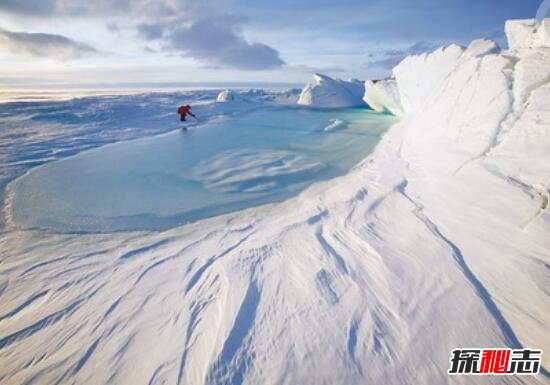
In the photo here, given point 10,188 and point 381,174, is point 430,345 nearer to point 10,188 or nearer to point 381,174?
point 381,174

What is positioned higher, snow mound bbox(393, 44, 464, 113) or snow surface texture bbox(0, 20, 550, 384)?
snow mound bbox(393, 44, 464, 113)

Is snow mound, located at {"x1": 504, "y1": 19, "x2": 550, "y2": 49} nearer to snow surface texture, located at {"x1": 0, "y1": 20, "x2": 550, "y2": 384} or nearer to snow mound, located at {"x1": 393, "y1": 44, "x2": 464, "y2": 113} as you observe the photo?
snow surface texture, located at {"x1": 0, "y1": 20, "x2": 550, "y2": 384}


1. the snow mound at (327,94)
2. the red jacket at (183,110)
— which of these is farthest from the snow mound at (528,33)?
the snow mound at (327,94)

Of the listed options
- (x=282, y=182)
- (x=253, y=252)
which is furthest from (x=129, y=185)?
(x=253, y=252)

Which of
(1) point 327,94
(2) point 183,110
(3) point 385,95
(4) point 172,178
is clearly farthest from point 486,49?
(1) point 327,94

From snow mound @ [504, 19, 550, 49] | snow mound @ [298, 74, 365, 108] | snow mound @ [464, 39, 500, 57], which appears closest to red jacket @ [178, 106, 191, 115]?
snow mound @ [298, 74, 365, 108]
